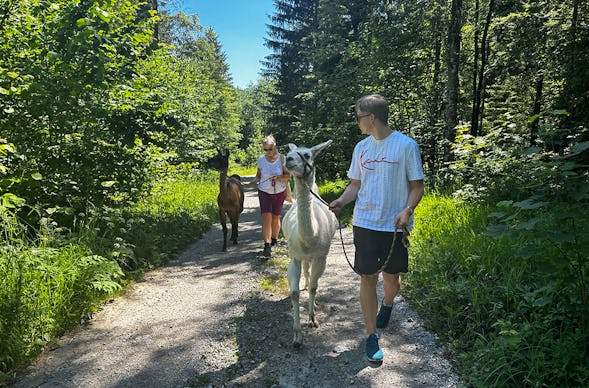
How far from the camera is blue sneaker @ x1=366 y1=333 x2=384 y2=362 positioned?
3.38 meters

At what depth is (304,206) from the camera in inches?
151

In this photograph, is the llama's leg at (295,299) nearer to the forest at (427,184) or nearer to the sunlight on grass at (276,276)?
the sunlight on grass at (276,276)

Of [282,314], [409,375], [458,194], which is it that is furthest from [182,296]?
[458,194]

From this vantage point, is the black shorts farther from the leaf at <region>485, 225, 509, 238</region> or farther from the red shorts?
the red shorts

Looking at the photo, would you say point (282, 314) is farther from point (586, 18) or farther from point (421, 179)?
point (586, 18)

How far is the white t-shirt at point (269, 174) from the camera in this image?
680 centimetres

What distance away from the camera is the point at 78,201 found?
5934 millimetres

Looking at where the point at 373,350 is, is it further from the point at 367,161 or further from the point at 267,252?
the point at 267,252

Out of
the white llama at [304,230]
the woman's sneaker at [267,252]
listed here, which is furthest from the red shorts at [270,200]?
the white llama at [304,230]

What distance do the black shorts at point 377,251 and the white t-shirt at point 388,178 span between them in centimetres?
7

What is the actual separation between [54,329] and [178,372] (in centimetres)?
149

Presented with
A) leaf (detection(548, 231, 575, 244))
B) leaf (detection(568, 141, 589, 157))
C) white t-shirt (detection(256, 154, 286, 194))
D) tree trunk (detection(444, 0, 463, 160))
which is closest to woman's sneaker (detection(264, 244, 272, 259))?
white t-shirt (detection(256, 154, 286, 194))

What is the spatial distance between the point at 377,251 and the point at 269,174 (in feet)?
12.2

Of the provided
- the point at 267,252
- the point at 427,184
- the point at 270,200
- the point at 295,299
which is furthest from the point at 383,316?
the point at 427,184
